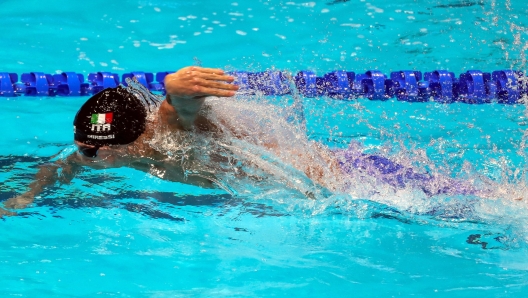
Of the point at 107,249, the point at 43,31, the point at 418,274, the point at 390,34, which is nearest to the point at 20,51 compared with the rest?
the point at 43,31

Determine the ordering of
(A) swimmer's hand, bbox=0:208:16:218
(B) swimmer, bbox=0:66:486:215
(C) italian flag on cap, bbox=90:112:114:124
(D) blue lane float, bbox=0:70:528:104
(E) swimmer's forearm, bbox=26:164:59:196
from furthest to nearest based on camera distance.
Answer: (D) blue lane float, bbox=0:70:528:104 < (E) swimmer's forearm, bbox=26:164:59:196 < (A) swimmer's hand, bbox=0:208:16:218 < (C) italian flag on cap, bbox=90:112:114:124 < (B) swimmer, bbox=0:66:486:215

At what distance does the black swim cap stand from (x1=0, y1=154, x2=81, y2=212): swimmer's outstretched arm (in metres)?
0.35

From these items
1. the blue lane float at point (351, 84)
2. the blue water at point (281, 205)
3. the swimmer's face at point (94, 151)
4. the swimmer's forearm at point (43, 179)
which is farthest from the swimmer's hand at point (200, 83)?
the blue lane float at point (351, 84)

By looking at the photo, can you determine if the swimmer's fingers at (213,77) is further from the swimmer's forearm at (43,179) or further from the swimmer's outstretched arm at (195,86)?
the swimmer's forearm at (43,179)

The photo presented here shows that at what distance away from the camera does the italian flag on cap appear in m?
2.50

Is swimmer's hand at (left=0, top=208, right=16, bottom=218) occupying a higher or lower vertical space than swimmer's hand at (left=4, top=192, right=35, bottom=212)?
lower

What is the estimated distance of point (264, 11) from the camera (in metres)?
5.53

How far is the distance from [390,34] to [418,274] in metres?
2.99

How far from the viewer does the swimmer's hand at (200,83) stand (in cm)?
213

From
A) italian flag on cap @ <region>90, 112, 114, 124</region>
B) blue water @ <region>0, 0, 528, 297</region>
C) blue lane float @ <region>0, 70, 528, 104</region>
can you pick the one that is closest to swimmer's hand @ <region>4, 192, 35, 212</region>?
blue water @ <region>0, 0, 528, 297</region>

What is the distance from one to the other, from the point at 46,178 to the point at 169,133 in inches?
33.6

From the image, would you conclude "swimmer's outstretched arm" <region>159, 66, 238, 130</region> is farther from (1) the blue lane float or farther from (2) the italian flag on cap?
(1) the blue lane float

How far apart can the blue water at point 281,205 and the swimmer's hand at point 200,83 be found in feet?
2.79

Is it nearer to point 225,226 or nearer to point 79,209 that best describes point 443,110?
point 225,226
